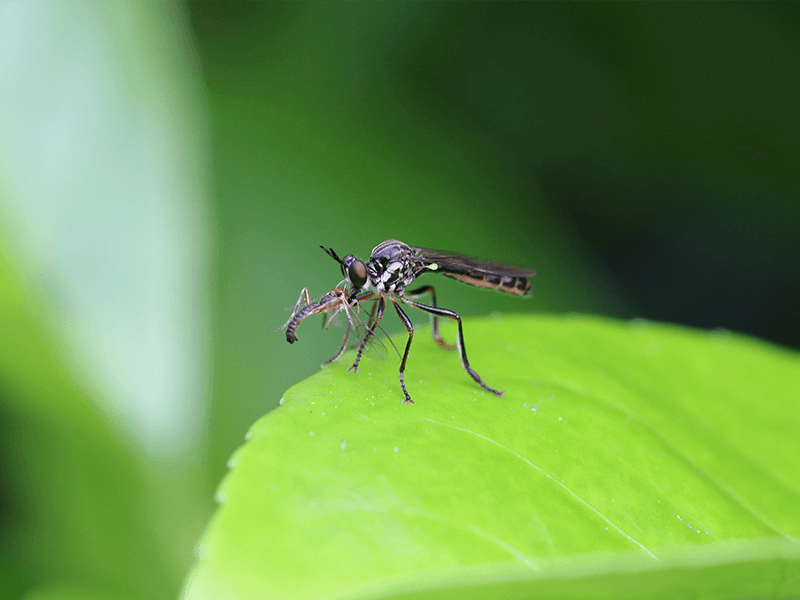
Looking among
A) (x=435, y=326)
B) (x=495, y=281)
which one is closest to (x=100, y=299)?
(x=435, y=326)

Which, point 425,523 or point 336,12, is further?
point 336,12

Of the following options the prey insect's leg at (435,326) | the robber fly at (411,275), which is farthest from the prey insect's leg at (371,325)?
the prey insect's leg at (435,326)

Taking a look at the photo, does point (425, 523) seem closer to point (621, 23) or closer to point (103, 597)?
point (103, 597)

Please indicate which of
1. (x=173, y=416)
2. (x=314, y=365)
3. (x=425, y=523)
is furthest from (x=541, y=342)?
(x=173, y=416)

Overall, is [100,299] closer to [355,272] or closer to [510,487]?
[355,272]

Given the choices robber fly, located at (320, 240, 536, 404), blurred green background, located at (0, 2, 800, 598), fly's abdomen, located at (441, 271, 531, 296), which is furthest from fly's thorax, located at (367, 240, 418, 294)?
blurred green background, located at (0, 2, 800, 598)
